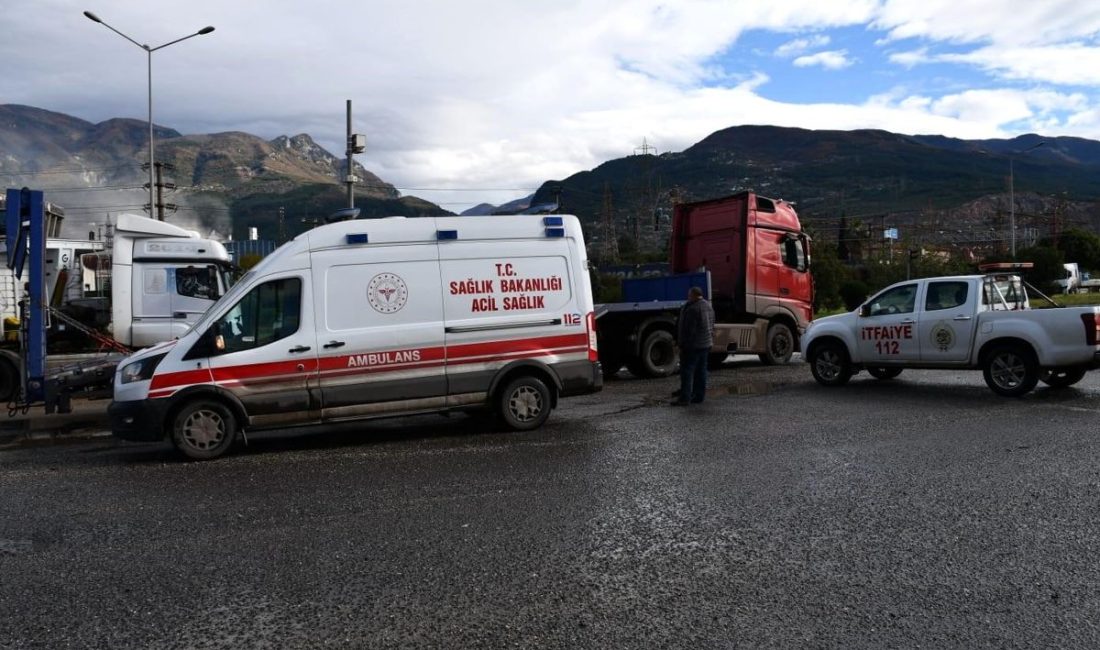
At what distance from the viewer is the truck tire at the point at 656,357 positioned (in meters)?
15.6

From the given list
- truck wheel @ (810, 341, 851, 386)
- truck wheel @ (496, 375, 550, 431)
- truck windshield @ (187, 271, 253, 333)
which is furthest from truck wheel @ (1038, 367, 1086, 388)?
truck windshield @ (187, 271, 253, 333)

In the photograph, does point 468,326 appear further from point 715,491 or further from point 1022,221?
point 1022,221

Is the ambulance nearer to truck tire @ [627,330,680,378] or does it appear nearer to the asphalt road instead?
the asphalt road

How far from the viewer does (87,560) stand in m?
5.33

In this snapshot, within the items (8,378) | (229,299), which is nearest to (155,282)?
(8,378)

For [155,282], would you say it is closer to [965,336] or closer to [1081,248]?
[965,336]

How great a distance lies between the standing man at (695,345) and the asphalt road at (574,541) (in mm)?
2307

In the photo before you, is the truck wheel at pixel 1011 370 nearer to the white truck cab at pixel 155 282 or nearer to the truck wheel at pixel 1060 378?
the truck wheel at pixel 1060 378

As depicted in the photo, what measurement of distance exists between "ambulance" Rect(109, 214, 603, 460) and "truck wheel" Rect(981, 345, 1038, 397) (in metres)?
5.70

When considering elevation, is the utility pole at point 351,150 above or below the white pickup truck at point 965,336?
above

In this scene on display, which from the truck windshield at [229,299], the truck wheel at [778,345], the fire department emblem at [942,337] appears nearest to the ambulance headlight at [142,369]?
the truck windshield at [229,299]

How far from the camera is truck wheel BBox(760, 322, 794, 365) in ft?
56.3

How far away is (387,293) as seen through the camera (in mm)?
9234

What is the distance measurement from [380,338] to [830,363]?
25.2ft
